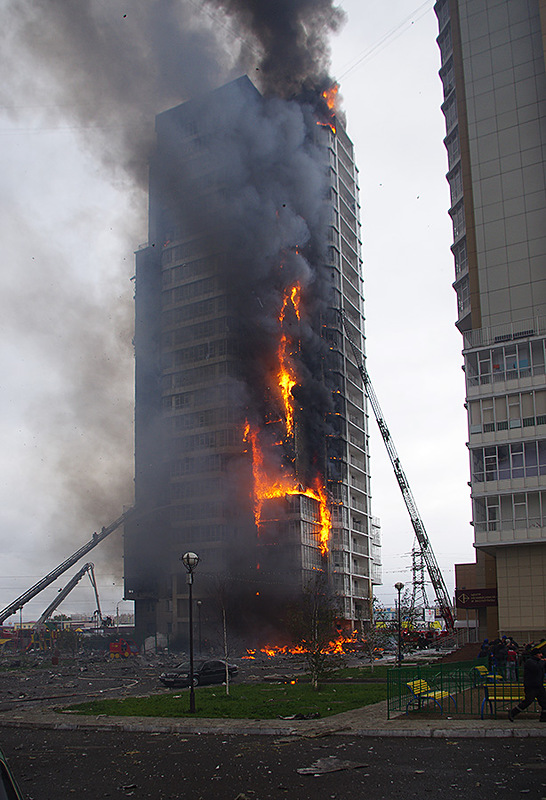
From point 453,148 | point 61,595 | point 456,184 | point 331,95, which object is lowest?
point 61,595

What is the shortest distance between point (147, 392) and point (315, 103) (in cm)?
4664

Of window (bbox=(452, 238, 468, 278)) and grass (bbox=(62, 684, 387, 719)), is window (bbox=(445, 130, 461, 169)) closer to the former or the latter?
window (bbox=(452, 238, 468, 278))

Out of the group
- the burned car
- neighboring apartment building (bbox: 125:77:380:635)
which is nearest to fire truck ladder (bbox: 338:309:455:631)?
neighboring apartment building (bbox: 125:77:380:635)

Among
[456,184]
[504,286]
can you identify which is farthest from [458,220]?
[504,286]

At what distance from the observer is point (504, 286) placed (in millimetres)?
51312

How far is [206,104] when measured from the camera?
317ft

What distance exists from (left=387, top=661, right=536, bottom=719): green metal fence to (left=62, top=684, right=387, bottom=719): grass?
1.97 m

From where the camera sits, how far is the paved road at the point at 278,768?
36.1 feet

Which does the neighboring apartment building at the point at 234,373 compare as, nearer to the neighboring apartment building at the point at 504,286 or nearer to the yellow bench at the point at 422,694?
the neighboring apartment building at the point at 504,286

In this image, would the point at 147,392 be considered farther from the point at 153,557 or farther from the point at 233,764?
the point at 233,764

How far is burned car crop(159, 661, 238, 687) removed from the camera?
32.4 meters

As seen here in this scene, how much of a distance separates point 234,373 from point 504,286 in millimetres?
48116

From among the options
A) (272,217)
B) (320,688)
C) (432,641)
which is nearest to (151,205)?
(272,217)

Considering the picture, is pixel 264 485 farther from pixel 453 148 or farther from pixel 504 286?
pixel 504 286
